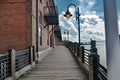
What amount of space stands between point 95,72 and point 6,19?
10.9 m

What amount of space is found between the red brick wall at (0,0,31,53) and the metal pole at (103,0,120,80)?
48.6 feet

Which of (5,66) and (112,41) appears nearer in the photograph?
(112,41)

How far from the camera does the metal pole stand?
9.20 ft

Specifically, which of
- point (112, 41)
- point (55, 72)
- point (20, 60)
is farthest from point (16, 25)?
point (112, 41)

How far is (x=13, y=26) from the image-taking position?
58.5ft

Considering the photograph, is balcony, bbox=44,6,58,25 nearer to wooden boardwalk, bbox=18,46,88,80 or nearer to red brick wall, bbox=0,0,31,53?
red brick wall, bbox=0,0,31,53

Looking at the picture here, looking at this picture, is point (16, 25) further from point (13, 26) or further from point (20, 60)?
point (20, 60)

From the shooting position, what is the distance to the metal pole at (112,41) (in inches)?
110

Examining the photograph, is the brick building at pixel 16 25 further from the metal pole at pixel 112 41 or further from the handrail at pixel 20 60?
the metal pole at pixel 112 41

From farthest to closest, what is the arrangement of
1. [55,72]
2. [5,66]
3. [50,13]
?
1. [50,13]
2. [55,72]
3. [5,66]

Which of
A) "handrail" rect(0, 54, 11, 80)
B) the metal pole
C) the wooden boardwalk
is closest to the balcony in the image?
the wooden boardwalk

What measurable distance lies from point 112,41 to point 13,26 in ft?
50.9

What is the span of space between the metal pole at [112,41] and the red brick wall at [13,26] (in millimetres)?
14800

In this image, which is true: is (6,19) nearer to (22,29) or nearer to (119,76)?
(22,29)
